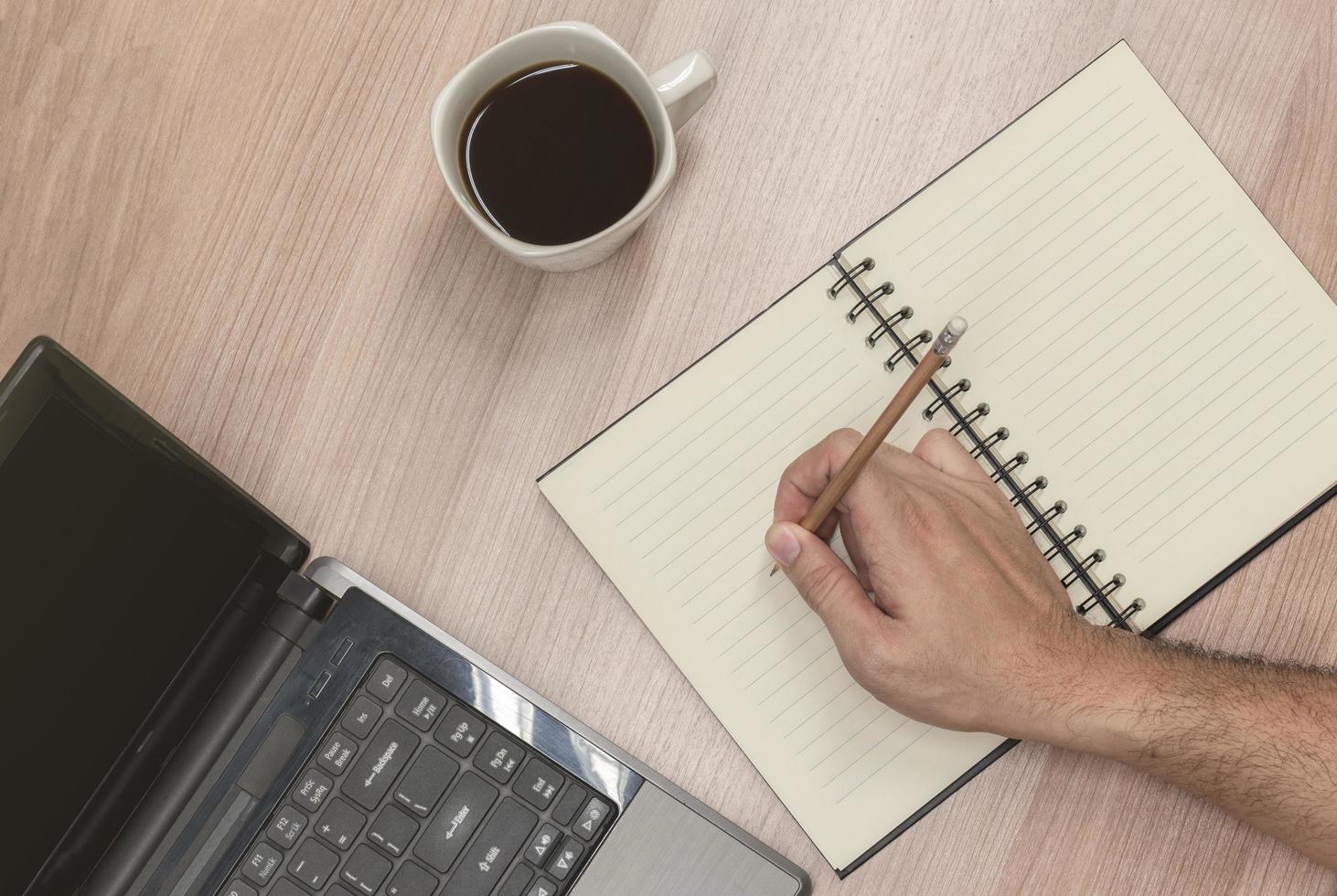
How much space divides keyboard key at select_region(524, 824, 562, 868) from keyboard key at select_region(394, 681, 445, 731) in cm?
9

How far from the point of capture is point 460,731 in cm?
55

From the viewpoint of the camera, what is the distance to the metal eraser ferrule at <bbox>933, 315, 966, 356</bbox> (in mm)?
459

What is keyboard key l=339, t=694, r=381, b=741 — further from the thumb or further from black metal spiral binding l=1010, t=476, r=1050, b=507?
black metal spiral binding l=1010, t=476, r=1050, b=507

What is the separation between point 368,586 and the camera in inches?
23.3

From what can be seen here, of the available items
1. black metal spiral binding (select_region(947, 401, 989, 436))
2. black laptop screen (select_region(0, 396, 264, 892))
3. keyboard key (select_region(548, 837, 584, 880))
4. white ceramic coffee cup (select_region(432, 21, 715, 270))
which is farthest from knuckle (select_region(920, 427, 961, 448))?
black laptop screen (select_region(0, 396, 264, 892))

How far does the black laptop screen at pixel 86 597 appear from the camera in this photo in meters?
0.46

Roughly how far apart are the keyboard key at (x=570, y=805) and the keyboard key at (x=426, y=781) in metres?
0.07

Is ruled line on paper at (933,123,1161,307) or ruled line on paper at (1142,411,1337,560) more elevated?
ruled line on paper at (933,123,1161,307)

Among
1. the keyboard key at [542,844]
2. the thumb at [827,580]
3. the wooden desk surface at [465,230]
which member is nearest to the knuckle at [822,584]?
the thumb at [827,580]

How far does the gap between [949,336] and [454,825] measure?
407 millimetres

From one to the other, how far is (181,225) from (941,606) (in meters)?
0.59

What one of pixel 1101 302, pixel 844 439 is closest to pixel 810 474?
pixel 844 439

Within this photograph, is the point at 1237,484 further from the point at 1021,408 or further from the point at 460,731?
the point at 460,731

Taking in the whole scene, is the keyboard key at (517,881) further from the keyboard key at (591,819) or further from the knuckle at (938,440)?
the knuckle at (938,440)
